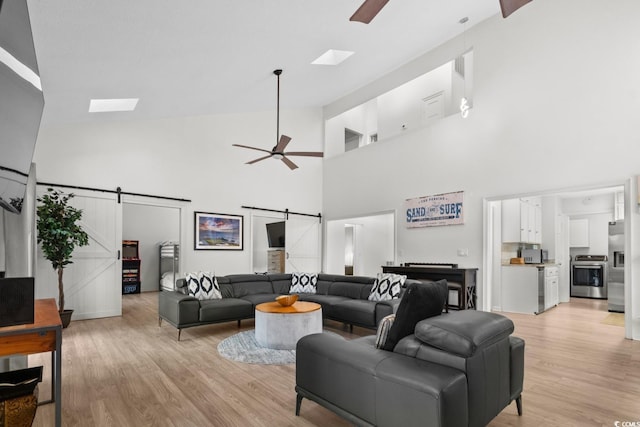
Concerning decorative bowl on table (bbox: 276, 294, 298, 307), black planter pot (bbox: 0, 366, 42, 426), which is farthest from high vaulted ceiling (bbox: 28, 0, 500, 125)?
decorative bowl on table (bbox: 276, 294, 298, 307)

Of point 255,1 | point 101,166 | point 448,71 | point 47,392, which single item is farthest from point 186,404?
point 448,71

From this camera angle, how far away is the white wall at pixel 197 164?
227 inches

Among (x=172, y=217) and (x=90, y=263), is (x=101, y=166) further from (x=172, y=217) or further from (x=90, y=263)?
(x=172, y=217)

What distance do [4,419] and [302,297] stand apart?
4.00 m

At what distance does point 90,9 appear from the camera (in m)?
2.42

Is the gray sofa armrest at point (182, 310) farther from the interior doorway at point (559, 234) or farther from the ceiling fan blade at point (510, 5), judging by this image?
the interior doorway at point (559, 234)

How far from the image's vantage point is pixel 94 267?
5.88m

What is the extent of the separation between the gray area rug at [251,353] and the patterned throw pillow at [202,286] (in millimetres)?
894

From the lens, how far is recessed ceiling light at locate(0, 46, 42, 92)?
1069mm

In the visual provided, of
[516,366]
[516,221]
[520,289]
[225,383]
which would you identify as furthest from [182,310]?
[516,221]

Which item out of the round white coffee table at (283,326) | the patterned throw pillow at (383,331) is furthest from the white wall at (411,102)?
the patterned throw pillow at (383,331)

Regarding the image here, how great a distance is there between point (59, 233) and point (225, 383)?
3.69 m

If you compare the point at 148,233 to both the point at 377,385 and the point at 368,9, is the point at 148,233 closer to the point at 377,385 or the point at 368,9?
the point at 368,9

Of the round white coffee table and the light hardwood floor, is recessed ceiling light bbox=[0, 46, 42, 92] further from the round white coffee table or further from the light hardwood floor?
the round white coffee table
